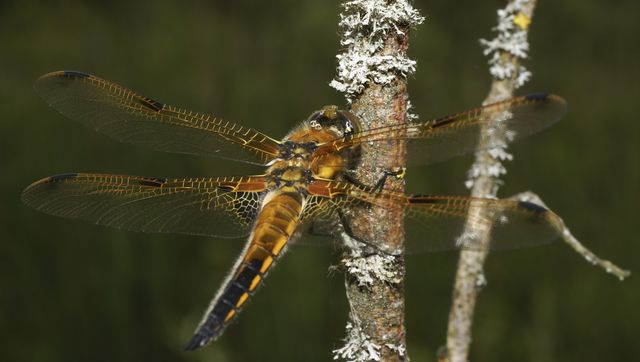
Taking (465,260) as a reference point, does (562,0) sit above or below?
above

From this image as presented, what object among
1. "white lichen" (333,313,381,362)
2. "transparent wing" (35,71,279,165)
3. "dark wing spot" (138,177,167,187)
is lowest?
"white lichen" (333,313,381,362)

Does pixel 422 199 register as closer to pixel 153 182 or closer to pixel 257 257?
pixel 257 257

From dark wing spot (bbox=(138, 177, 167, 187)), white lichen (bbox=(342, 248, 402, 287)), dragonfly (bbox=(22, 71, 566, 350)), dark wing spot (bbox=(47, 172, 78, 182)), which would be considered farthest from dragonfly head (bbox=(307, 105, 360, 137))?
dark wing spot (bbox=(47, 172, 78, 182))

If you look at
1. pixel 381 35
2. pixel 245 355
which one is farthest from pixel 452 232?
pixel 245 355

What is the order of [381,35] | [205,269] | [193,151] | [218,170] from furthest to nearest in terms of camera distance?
[218,170] → [205,269] → [193,151] → [381,35]

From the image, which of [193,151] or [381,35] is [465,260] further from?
[193,151]

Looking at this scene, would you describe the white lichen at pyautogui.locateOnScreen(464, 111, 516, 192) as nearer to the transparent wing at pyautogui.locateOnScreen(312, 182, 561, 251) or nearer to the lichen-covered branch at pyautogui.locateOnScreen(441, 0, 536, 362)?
the lichen-covered branch at pyautogui.locateOnScreen(441, 0, 536, 362)

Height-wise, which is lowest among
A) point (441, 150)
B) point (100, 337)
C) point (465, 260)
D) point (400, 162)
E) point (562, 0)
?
point (100, 337)
